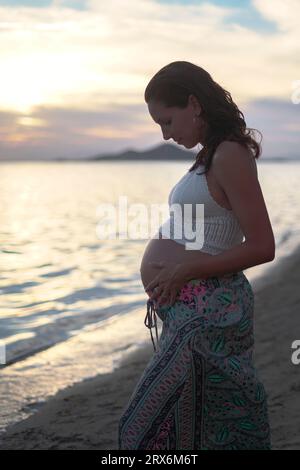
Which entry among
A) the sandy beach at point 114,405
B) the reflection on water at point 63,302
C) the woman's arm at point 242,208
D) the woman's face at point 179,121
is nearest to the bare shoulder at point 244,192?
the woman's arm at point 242,208

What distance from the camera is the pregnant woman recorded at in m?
2.11

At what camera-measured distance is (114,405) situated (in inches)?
189

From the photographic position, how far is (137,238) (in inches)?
714

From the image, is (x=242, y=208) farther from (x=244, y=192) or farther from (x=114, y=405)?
(x=114, y=405)

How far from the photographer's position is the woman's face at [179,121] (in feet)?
7.22

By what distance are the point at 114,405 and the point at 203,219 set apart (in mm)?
2935

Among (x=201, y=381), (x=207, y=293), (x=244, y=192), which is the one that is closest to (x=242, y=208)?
(x=244, y=192)

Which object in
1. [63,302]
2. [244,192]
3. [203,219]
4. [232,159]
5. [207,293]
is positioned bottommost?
[63,302]

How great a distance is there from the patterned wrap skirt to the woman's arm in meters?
0.10

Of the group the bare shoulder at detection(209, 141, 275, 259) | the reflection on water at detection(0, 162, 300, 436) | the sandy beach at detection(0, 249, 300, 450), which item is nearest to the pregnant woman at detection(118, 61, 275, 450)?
the bare shoulder at detection(209, 141, 275, 259)

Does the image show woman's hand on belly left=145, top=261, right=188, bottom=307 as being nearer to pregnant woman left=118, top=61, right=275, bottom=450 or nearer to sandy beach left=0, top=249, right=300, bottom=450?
pregnant woman left=118, top=61, right=275, bottom=450

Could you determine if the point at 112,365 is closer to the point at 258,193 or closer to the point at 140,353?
the point at 140,353

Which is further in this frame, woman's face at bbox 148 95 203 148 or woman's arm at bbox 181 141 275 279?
woman's face at bbox 148 95 203 148

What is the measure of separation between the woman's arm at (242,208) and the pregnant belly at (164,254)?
10cm
